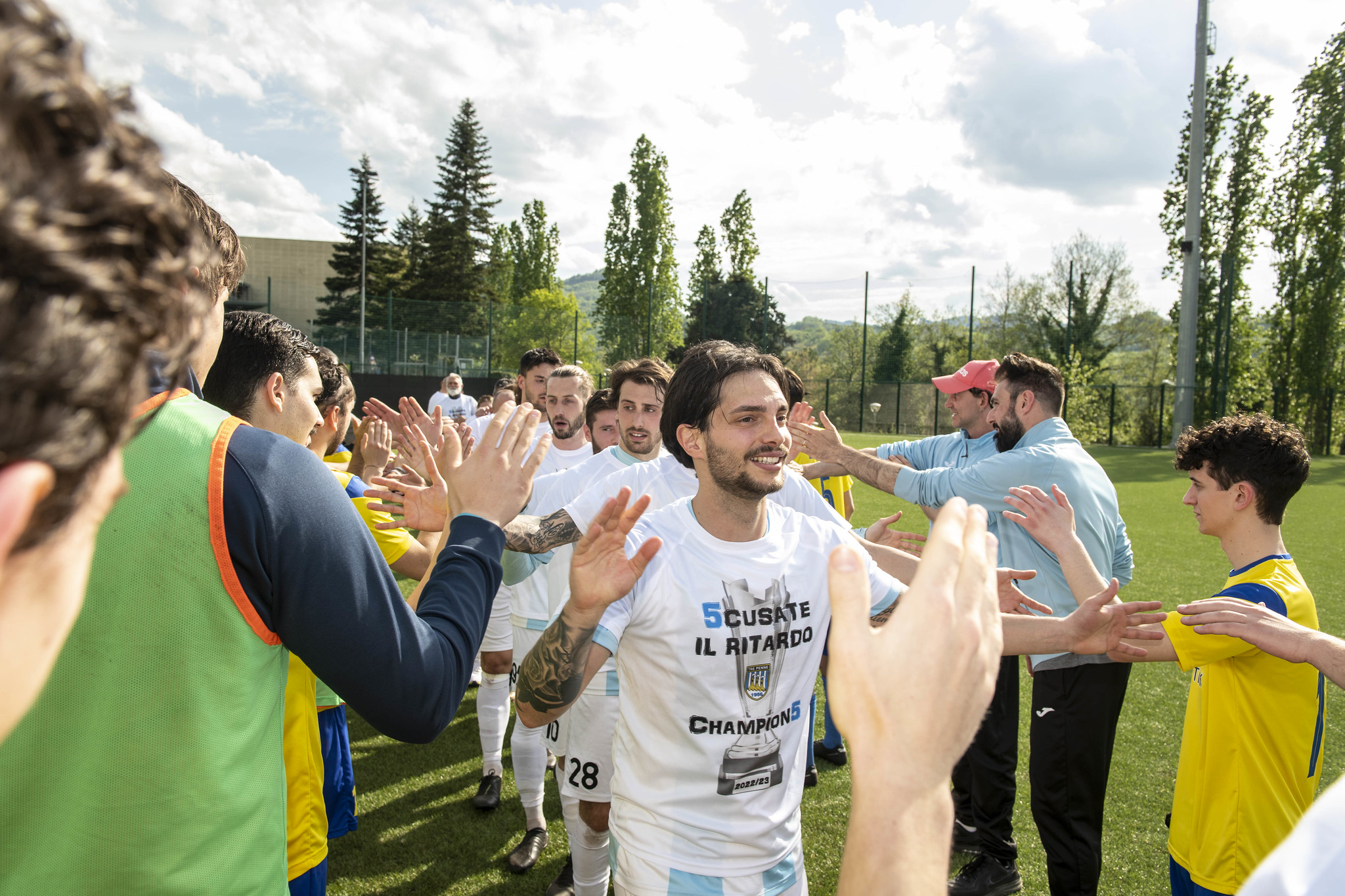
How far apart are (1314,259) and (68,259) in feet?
143

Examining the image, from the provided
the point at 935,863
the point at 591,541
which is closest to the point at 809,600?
the point at 591,541

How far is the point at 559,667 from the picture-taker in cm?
228

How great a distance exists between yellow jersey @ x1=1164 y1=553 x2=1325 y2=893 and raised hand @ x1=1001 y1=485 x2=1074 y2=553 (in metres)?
0.47

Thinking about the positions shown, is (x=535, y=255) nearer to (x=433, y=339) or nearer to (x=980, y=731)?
(x=433, y=339)

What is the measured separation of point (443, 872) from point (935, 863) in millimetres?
4119

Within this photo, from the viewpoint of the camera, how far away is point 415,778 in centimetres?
513

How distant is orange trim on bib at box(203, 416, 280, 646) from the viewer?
4.28 ft

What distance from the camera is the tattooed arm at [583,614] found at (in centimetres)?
205

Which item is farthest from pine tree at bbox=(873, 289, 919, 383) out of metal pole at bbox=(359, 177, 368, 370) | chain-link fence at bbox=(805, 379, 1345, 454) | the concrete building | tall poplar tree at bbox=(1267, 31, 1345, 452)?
the concrete building

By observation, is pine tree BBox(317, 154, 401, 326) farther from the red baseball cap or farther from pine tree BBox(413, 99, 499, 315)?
the red baseball cap

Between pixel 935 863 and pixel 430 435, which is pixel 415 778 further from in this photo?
pixel 935 863

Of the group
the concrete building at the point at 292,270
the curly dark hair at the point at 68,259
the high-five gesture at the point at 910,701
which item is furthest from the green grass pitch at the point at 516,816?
the concrete building at the point at 292,270

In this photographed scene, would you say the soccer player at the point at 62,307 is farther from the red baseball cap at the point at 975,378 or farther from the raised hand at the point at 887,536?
the red baseball cap at the point at 975,378

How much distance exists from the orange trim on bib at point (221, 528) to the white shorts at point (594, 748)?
2495mm
